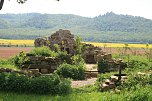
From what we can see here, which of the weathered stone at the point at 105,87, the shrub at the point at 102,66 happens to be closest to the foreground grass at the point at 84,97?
the weathered stone at the point at 105,87

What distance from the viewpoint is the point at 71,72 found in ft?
110

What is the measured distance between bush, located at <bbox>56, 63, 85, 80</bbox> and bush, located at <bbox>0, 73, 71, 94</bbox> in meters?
10.0

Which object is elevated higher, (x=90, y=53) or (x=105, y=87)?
(x=105, y=87)

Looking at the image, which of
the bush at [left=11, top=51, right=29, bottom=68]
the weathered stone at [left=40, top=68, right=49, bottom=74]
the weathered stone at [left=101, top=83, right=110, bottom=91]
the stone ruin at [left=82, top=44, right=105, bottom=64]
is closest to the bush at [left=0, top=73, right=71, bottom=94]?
the weathered stone at [left=101, top=83, right=110, bottom=91]

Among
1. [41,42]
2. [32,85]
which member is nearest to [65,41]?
[41,42]

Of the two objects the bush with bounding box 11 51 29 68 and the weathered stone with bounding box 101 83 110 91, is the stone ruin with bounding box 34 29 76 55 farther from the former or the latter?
the weathered stone with bounding box 101 83 110 91

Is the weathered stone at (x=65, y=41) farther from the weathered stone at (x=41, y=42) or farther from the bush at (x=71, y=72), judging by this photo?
the bush at (x=71, y=72)

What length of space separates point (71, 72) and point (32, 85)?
10.9 metres

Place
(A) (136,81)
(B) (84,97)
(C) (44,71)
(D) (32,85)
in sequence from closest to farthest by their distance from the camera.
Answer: (B) (84,97), (D) (32,85), (A) (136,81), (C) (44,71)

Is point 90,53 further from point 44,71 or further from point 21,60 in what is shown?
point 21,60

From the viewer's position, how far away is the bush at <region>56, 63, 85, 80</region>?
33562mm

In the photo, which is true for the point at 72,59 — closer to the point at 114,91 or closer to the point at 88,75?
the point at 88,75

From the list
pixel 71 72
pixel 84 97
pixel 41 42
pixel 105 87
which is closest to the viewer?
pixel 84 97

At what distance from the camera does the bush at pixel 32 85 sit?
23.0m
